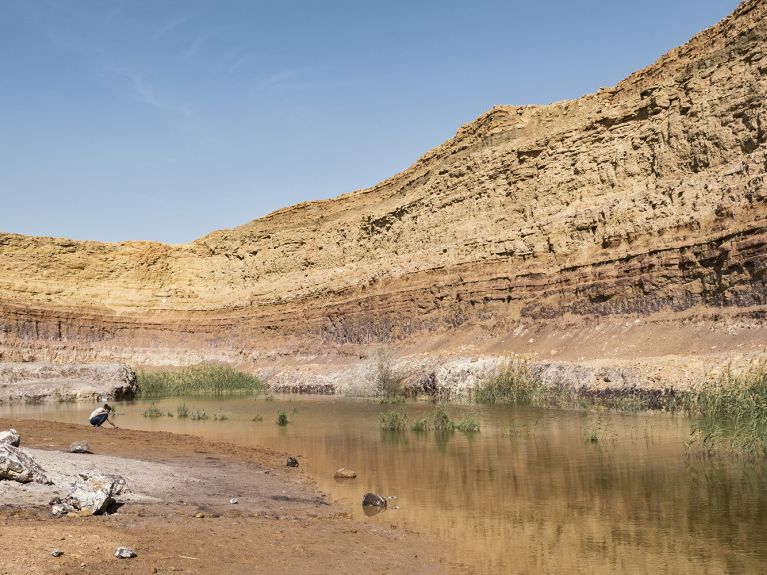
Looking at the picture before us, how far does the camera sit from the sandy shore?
22.1 ft

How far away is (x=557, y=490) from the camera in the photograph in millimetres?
11164

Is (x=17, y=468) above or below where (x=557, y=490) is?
above

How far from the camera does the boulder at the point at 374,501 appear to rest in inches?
416

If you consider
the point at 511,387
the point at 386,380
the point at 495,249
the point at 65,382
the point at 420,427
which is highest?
the point at 495,249

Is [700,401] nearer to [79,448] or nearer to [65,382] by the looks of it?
[79,448]

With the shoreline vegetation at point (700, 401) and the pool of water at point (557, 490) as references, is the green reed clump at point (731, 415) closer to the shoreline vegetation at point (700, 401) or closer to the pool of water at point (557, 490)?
the shoreline vegetation at point (700, 401)

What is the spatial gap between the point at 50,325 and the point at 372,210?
26.0m

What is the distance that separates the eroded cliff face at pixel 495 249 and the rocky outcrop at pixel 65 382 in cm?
1464

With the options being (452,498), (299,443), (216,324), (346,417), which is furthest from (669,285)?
(216,324)

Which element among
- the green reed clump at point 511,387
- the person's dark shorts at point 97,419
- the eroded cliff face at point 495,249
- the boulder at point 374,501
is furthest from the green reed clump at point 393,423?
the eroded cliff face at point 495,249

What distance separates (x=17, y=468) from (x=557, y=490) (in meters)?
7.22

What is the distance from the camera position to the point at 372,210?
5534cm

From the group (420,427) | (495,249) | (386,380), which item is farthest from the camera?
(495,249)

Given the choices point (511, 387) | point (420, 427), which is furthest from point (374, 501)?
point (511, 387)
